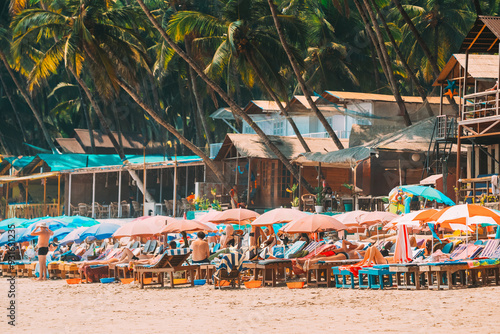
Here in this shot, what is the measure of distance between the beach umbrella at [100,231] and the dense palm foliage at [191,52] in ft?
29.9

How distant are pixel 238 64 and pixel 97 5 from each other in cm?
619

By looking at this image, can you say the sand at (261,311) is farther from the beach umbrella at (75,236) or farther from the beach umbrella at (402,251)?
the beach umbrella at (75,236)

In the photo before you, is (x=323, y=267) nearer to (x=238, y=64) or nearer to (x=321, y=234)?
(x=321, y=234)

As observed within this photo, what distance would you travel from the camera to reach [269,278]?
648 inches

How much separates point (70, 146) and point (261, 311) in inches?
1465

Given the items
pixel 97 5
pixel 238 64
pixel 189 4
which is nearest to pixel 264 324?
pixel 238 64

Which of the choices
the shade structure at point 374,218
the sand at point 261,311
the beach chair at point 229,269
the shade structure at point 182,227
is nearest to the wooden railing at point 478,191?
the shade structure at point 374,218

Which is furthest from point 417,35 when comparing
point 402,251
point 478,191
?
point 402,251

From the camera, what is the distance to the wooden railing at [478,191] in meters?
20.3

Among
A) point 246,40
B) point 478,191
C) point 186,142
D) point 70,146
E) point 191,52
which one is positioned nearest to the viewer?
point 478,191

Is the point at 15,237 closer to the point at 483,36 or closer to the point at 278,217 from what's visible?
the point at 278,217

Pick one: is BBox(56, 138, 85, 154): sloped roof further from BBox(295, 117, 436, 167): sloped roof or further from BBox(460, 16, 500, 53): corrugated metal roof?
BBox(460, 16, 500, 53): corrugated metal roof

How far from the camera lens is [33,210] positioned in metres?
39.1

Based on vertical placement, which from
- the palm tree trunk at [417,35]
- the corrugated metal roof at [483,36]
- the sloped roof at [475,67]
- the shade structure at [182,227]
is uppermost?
the palm tree trunk at [417,35]
